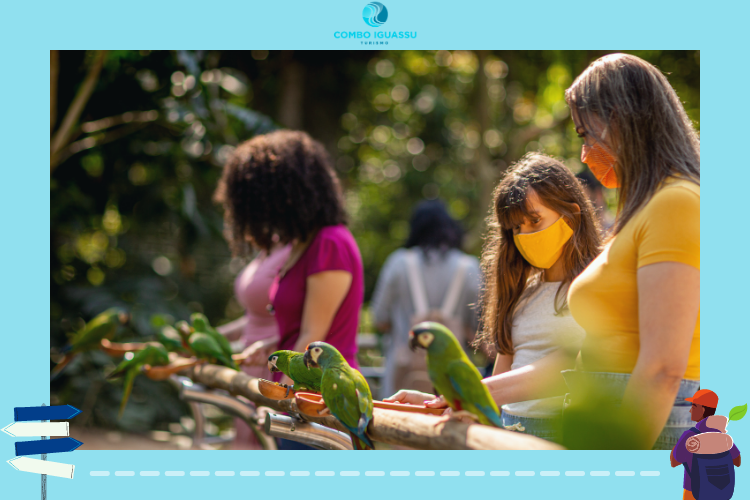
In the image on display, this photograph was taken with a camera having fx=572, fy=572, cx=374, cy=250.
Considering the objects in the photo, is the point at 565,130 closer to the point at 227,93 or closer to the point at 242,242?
the point at 227,93

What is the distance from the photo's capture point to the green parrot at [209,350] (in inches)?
88.6

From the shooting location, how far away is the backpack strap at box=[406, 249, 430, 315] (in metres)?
3.46

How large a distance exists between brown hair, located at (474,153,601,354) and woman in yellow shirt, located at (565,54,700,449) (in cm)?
12

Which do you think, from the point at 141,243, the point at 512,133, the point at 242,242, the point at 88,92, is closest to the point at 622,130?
the point at 242,242

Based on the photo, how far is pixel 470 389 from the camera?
1.14 m

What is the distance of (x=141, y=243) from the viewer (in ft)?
14.9

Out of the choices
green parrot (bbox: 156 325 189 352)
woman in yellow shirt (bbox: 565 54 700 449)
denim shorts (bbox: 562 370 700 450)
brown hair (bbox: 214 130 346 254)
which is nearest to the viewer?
woman in yellow shirt (bbox: 565 54 700 449)

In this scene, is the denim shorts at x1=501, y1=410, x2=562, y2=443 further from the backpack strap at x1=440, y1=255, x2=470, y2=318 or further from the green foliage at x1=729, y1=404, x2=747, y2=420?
the backpack strap at x1=440, y1=255, x2=470, y2=318

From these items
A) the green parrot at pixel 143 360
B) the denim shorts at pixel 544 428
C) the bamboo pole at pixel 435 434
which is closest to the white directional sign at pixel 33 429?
the green parrot at pixel 143 360

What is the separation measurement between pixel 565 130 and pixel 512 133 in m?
0.62
